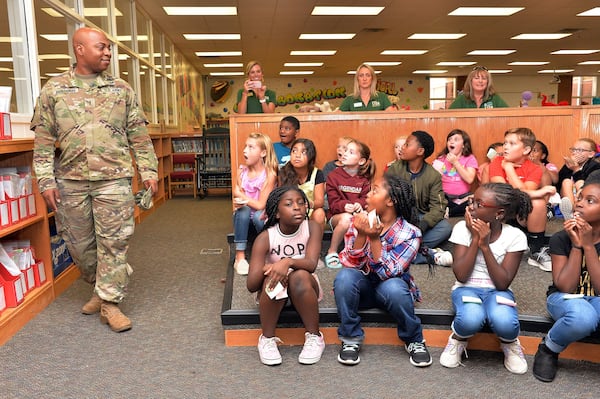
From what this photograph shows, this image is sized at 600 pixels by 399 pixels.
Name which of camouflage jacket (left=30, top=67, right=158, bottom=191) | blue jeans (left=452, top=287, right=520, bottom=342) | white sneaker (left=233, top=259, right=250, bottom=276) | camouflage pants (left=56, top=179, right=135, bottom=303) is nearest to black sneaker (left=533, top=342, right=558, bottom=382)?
blue jeans (left=452, top=287, right=520, bottom=342)

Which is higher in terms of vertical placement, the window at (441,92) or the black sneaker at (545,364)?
the window at (441,92)

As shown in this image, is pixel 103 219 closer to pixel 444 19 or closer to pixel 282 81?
pixel 444 19

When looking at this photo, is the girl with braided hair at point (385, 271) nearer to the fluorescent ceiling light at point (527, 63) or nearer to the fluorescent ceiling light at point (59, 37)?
the fluorescent ceiling light at point (59, 37)

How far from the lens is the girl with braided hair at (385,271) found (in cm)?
223

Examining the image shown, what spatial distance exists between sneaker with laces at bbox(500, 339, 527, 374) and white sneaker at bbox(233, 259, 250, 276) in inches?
62.1

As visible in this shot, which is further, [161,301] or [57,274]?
[57,274]

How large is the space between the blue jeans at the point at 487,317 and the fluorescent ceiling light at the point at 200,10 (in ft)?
24.2

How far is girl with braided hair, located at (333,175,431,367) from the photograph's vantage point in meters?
2.23

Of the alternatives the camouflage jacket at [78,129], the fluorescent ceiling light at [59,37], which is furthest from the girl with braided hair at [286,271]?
the fluorescent ceiling light at [59,37]

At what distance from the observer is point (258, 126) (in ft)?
12.9

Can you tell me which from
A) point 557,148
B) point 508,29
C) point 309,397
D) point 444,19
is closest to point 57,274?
point 309,397

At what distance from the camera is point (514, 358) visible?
7.09 feet

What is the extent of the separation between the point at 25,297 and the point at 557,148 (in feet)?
13.1

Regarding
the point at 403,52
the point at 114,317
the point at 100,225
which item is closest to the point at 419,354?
the point at 114,317
